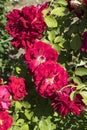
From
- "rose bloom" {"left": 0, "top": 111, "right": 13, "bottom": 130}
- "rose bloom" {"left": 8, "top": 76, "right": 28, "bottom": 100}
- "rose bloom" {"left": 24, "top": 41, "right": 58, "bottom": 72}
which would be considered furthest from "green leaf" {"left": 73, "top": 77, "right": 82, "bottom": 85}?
"rose bloom" {"left": 0, "top": 111, "right": 13, "bottom": 130}

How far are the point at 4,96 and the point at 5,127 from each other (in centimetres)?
13

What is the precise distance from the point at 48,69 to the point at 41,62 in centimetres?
9

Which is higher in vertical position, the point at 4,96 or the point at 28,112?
the point at 4,96

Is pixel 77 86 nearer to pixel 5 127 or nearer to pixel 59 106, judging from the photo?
pixel 59 106

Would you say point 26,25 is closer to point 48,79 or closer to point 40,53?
point 40,53

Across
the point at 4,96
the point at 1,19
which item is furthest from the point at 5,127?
the point at 1,19

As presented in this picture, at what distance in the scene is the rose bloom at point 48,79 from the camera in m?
1.70

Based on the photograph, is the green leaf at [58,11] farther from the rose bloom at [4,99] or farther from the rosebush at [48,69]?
the rose bloom at [4,99]

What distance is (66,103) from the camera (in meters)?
1.72

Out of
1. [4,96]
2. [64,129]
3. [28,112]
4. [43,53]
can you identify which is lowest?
[64,129]

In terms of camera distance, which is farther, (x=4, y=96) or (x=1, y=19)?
(x=1, y=19)

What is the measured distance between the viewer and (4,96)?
1.74m

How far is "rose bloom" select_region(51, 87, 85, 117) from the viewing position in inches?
67.7

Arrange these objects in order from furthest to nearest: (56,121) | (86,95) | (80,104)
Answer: (56,121) < (80,104) < (86,95)
